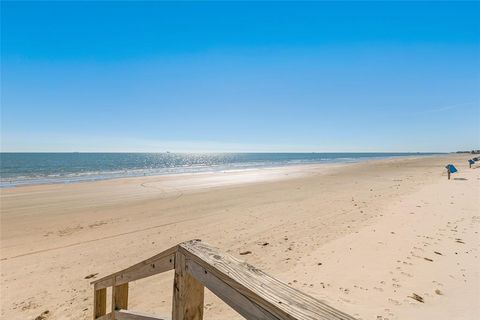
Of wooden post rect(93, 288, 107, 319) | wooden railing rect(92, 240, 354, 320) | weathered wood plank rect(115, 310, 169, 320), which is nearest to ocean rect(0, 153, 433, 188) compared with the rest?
wooden post rect(93, 288, 107, 319)

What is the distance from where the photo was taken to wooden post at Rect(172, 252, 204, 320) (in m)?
1.56

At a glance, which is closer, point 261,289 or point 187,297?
point 261,289

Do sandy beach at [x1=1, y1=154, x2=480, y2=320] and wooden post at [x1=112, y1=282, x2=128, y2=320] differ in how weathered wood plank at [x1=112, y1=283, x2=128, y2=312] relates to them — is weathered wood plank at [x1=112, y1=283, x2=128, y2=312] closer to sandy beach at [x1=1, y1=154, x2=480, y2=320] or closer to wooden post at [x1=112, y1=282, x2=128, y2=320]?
wooden post at [x1=112, y1=282, x2=128, y2=320]

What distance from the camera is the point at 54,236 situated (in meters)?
8.50

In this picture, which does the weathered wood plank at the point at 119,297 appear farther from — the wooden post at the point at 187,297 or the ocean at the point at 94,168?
the ocean at the point at 94,168

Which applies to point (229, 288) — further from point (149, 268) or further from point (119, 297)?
point (119, 297)

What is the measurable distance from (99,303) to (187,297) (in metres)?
2.05

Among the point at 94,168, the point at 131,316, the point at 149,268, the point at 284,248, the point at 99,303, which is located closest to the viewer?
the point at 149,268

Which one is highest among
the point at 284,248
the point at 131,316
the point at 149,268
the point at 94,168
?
the point at 149,268

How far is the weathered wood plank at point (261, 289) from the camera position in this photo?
1.01 m

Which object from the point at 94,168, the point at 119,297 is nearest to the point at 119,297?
the point at 119,297

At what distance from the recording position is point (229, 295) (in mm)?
1312

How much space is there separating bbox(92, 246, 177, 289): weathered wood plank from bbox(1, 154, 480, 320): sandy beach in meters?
2.06

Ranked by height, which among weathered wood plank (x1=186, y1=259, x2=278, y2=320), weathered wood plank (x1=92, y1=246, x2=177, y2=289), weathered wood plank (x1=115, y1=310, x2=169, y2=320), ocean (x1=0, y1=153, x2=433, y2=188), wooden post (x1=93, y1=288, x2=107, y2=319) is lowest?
ocean (x1=0, y1=153, x2=433, y2=188)
